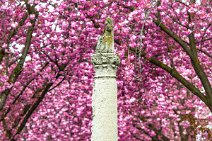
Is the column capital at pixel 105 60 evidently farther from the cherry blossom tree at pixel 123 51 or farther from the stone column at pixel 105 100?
the cherry blossom tree at pixel 123 51

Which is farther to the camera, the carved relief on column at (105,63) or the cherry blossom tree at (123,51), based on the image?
the cherry blossom tree at (123,51)

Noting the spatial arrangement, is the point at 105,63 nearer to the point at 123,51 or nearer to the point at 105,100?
the point at 105,100

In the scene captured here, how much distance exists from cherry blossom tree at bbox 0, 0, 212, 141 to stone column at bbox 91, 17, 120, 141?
2.60 m

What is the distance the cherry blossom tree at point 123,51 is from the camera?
10.6 metres

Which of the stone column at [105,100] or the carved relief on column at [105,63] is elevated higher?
the carved relief on column at [105,63]

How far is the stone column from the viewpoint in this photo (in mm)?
6242

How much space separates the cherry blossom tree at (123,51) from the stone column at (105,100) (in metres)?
2.60

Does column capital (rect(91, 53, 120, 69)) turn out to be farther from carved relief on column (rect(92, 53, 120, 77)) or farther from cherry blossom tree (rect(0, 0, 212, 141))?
cherry blossom tree (rect(0, 0, 212, 141))

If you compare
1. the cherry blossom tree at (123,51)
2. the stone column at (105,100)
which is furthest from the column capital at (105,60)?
the cherry blossom tree at (123,51)

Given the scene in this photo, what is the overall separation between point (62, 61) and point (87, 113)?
121 inches

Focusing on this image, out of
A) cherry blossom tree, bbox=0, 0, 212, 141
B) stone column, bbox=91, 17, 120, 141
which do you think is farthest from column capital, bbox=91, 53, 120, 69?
cherry blossom tree, bbox=0, 0, 212, 141

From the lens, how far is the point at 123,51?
10641 mm

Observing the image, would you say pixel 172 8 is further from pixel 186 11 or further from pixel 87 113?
pixel 87 113

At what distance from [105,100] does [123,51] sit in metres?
4.49
